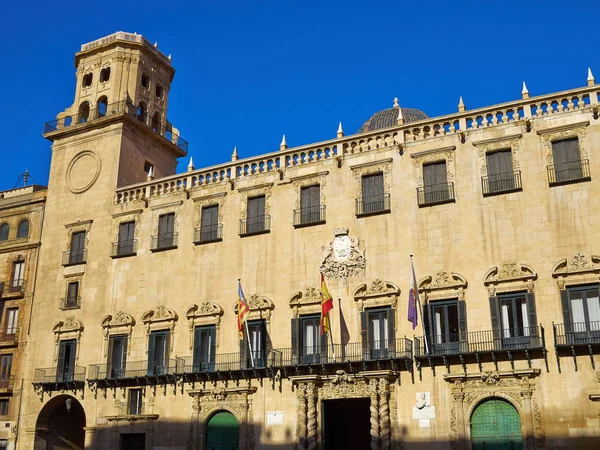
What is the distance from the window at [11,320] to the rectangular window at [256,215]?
16.2 meters

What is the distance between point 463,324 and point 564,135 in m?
8.95

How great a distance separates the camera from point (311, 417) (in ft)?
103

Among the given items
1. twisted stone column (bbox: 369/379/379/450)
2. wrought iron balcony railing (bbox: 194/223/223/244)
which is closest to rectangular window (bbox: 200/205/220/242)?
wrought iron balcony railing (bbox: 194/223/223/244)

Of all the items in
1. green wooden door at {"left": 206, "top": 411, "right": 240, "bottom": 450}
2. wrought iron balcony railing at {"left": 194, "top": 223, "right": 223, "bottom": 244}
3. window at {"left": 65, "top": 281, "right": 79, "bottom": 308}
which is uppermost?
wrought iron balcony railing at {"left": 194, "top": 223, "right": 223, "bottom": 244}

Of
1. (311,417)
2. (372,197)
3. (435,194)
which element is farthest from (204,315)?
(435,194)

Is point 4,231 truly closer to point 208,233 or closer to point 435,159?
point 208,233

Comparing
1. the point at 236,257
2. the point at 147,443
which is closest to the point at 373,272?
the point at 236,257

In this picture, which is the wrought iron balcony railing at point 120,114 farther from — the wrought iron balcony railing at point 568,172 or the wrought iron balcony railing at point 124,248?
the wrought iron balcony railing at point 568,172

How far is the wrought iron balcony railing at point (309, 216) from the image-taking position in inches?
1364

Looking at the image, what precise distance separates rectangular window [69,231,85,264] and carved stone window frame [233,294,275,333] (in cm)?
1158

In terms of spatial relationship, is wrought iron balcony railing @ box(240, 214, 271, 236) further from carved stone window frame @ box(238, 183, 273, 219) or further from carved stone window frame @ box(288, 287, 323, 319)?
carved stone window frame @ box(288, 287, 323, 319)

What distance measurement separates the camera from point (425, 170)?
33000mm

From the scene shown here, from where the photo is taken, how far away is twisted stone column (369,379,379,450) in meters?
29.9

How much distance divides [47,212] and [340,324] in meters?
20.8
